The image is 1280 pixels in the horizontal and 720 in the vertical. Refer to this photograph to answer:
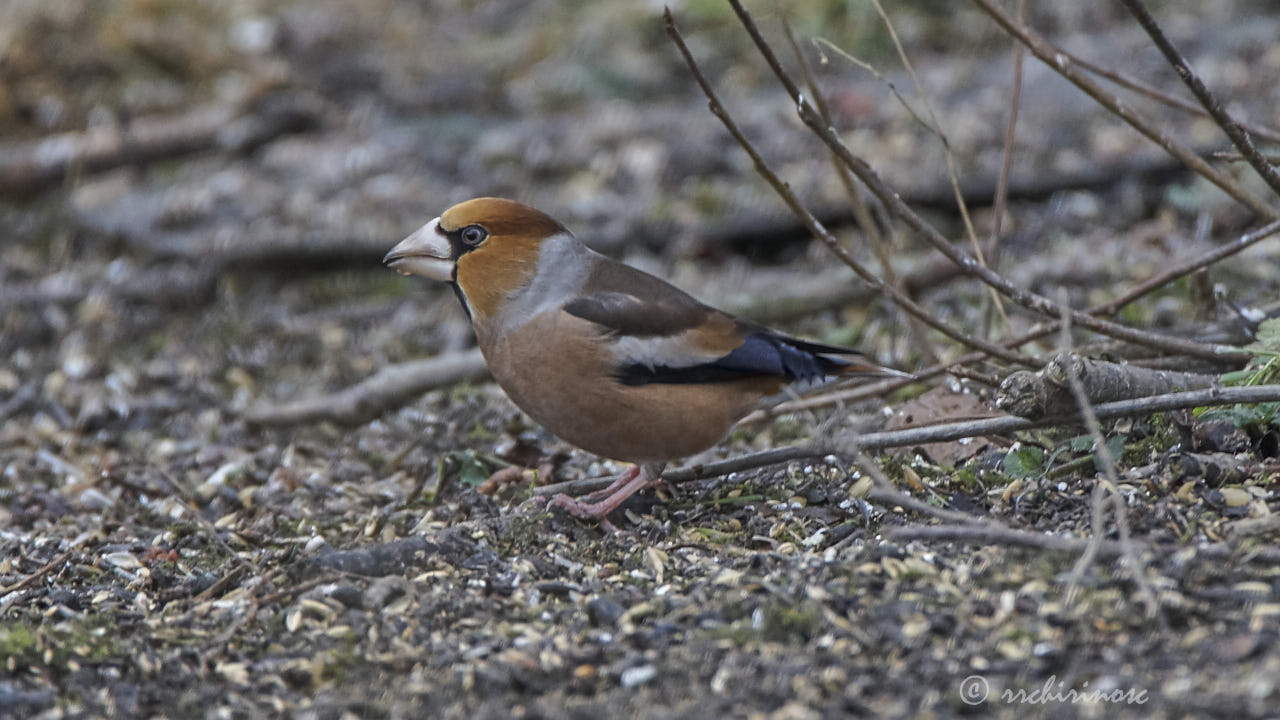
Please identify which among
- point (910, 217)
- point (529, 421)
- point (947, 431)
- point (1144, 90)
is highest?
point (1144, 90)

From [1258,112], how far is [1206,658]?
5442 mm

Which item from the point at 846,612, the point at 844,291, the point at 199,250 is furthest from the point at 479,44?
the point at 846,612

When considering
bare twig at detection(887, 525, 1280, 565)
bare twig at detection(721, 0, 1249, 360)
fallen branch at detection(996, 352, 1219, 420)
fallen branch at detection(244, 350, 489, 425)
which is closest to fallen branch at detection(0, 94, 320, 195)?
fallen branch at detection(244, 350, 489, 425)

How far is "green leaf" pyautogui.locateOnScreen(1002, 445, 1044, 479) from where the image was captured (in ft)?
12.3

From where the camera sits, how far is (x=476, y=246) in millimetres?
4094

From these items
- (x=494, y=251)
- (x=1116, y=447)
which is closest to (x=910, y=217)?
(x=1116, y=447)

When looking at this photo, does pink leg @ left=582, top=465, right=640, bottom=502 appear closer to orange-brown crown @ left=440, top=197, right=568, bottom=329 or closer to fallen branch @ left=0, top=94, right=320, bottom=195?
orange-brown crown @ left=440, top=197, right=568, bottom=329

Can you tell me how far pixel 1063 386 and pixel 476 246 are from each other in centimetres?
179

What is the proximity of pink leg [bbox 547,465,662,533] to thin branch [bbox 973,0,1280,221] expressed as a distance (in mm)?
1342

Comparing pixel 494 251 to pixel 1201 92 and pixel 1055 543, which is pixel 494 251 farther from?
pixel 1201 92

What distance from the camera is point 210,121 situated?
8.75 meters

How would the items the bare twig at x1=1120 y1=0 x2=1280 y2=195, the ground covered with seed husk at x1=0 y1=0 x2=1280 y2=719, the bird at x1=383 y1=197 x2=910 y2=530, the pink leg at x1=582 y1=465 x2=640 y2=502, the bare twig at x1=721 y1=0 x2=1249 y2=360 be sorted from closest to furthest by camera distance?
the ground covered with seed husk at x1=0 y1=0 x2=1280 y2=719 → the bare twig at x1=1120 y1=0 x2=1280 y2=195 → the bare twig at x1=721 y1=0 x2=1249 y2=360 → the bird at x1=383 y1=197 x2=910 y2=530 → the pink leg at x1=582 y1=465 x2=640 y2=502

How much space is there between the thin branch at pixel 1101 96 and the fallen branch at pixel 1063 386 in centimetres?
23

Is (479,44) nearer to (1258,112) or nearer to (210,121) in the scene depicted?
(210,121)
